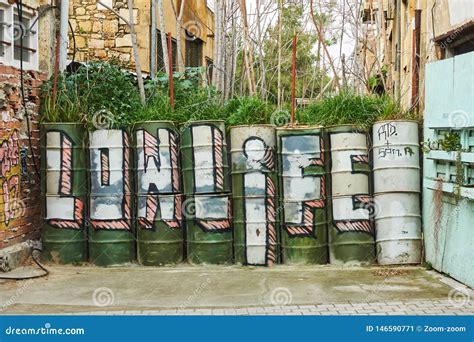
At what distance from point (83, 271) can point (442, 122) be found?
16.3ft

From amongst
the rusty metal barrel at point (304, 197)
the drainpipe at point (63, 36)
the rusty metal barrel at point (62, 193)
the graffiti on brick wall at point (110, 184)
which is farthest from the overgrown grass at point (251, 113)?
the drainpipe at point (63, 36)

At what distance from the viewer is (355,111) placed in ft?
29.6

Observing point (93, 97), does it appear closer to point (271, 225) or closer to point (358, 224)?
point (271, 225)

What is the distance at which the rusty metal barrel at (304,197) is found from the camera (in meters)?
8.63

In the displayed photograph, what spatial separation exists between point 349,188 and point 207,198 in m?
1.93

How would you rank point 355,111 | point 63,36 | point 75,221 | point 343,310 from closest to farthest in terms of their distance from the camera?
point 343,310
point 75,221
point 355,111
point 63,36

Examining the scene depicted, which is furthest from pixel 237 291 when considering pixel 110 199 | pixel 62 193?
pixel 62 193

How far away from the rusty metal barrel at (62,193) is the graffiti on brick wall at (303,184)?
2877 mm

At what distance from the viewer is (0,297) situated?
6898 mm

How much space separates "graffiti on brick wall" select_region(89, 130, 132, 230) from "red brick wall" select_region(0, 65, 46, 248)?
3.16 feet

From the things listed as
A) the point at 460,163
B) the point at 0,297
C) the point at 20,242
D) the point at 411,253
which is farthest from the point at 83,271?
the point at 460,163

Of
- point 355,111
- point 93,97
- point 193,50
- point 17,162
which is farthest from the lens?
point 193,50

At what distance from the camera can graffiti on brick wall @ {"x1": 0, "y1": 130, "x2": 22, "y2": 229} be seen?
26.8 feet

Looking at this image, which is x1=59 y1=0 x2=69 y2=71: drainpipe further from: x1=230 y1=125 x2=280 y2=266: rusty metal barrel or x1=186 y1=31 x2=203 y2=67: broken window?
x1=186 y1=31 x2=203 y2=67: broken window
